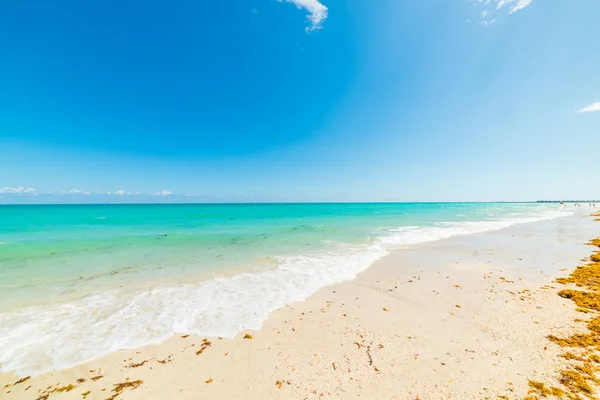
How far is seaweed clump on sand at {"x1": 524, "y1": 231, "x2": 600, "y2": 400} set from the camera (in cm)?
392

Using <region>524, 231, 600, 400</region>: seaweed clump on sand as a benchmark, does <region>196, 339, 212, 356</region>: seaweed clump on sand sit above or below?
below

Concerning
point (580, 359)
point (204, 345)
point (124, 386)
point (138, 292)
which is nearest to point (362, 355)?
point (204, 345)

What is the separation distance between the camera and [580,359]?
182 inches

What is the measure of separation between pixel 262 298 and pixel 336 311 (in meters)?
2.81

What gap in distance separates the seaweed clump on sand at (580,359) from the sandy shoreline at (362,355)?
0.19m

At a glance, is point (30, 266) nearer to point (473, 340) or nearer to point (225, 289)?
point (225, 289)

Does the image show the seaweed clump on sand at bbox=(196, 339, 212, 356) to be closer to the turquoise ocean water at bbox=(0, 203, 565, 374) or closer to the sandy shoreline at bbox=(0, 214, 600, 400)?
the sandy shoreline at bbox=(0, 214, 600, 400)

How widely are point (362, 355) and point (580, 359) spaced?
13.9 ft

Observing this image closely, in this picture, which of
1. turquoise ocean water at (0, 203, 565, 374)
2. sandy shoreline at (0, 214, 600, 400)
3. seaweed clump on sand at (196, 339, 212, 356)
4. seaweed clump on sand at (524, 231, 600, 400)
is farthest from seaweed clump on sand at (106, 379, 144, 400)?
seaweed clump on sand at (524, 231, 600, 400)

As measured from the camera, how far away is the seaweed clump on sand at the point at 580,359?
154 inches

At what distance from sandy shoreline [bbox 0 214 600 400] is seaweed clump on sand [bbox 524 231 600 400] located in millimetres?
192

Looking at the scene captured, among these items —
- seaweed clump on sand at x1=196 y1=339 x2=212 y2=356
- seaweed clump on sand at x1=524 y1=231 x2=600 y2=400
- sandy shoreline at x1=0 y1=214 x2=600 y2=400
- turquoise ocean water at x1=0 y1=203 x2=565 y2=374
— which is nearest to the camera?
seaweed clump on sand at x1=524 y1=231 x2=600 y2=400

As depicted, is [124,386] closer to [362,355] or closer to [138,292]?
[362,355]

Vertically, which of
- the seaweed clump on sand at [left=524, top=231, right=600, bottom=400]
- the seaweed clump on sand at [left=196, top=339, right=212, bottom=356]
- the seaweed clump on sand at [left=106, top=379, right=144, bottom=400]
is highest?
the seaweed clump on sand at [left=524, top=231, right=600, bottom=400]
